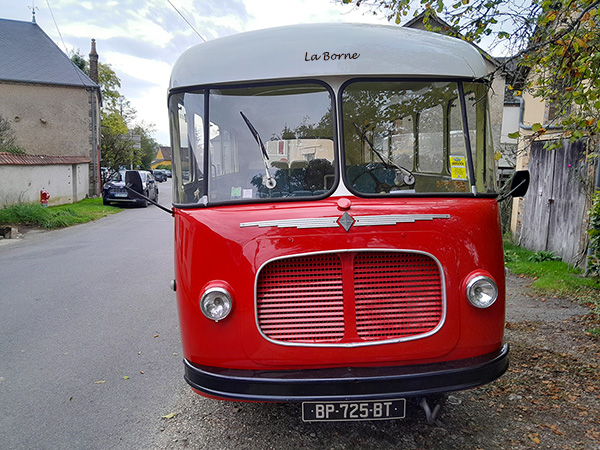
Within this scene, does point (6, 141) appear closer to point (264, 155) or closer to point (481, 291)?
point (264, 155)

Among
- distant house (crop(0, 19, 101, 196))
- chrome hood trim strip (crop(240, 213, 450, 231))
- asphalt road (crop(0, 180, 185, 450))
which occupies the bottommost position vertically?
asphalt road (crop(0, 180, 185, 450))

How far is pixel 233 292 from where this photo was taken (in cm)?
285

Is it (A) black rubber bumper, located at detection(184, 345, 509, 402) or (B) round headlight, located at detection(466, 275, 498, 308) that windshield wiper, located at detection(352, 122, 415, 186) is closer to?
(B) round headlight, located at detection(466, 275, 498, 308)

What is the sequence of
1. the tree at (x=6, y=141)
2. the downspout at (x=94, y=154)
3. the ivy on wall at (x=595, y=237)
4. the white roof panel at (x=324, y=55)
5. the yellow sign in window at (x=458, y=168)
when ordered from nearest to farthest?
the white roof panel at (x=324, y=55) → the yellow sign in window at (x=458, y=168) → the ivy on wall at (x=595, y=237) → the tree at (x=6, y=141) → the downspout at (x=94, y=154)

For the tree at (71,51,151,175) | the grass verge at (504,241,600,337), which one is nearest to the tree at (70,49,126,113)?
the tree at (71,51,151,175)

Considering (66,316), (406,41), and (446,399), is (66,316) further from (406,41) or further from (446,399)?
(406,41)

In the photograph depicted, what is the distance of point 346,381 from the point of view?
275 centimetres

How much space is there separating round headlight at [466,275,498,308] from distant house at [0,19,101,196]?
88.0ft

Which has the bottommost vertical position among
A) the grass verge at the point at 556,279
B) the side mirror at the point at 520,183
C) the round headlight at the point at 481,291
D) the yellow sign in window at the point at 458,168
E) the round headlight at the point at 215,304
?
the grass verge at the point at 556,279

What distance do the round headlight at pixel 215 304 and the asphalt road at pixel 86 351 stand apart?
3.80 feet

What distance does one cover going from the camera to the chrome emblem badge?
2.84 metres

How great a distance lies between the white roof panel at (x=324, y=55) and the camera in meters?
3.08

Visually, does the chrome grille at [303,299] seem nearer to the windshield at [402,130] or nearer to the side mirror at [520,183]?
the windshield at [402,130]

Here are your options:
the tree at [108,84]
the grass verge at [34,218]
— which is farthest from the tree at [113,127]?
the grass verge at [34,218]
